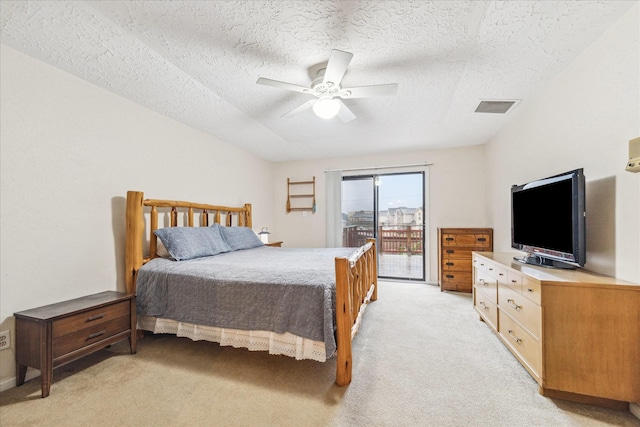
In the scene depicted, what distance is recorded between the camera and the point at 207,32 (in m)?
1.70

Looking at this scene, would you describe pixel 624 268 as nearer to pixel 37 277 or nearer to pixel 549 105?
pixel 549 105

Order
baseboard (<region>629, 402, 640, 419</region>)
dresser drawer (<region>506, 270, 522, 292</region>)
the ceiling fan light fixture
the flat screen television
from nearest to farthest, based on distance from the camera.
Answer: baseboard (<region>629, 402, 640, 419</region>) < the flat screen television < dresser drawer (<region>506, 270, 522, 292</region>) < the ceiling fan light fixture

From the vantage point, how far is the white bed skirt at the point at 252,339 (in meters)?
1.80

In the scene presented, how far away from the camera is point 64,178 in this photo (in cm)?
214

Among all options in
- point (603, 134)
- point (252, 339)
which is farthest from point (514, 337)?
point (252, 339)

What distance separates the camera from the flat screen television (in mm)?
1759

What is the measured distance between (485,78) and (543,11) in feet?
2.44

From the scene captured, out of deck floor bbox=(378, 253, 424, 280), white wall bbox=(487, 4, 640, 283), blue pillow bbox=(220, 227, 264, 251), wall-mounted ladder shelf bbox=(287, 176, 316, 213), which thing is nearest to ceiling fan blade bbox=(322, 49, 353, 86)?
white wall bbox=(487, 4, 640, 283)

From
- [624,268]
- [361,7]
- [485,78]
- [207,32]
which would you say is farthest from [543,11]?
[207,32]

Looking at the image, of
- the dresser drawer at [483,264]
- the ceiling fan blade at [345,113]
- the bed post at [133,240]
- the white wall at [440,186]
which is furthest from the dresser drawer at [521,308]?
the bed post at [133,240]

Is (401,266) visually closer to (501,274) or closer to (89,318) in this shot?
(501,274)

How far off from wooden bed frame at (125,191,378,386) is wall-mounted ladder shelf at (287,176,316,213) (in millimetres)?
1382

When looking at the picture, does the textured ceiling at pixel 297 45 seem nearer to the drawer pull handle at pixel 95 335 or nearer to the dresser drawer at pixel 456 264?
the drawer pull handle at pixel 95 335

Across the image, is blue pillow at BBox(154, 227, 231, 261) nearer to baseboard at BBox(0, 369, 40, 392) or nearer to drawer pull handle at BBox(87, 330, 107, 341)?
drawer pull handle at BBox(87, 330, 107, 341)
